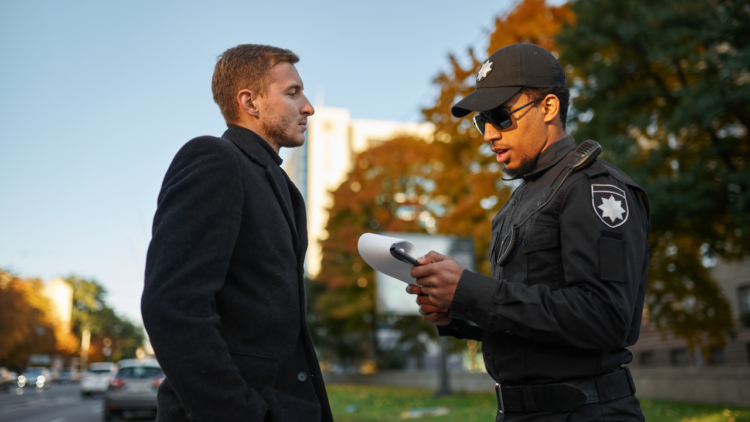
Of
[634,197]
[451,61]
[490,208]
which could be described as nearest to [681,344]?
[490,208]

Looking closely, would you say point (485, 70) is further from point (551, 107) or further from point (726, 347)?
point (726, 347)

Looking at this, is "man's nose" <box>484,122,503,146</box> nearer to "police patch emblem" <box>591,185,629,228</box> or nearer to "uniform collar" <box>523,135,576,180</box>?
"uniform collar" <box>523,135,576,180</box>

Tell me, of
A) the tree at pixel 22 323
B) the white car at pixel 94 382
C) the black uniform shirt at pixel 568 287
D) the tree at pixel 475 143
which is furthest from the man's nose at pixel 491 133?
the tree at pixel 22 323

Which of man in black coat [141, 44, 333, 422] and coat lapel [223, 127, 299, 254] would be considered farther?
coat lapel [223, 127, 299, 254]

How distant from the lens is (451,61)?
16.4 meters

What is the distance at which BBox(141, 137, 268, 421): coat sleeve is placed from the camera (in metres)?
1.74

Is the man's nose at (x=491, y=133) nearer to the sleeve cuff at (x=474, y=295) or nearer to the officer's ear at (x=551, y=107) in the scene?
the officer's ear at (x=551, y=107)

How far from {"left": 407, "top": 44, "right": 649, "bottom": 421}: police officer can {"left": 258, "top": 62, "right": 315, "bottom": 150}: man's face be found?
737 mm

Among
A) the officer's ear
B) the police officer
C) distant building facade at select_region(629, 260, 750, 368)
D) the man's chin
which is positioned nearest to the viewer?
the police officer

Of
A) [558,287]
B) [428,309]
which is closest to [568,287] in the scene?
[558,287]

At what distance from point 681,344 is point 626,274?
80.6 feet

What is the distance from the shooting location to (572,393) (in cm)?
192

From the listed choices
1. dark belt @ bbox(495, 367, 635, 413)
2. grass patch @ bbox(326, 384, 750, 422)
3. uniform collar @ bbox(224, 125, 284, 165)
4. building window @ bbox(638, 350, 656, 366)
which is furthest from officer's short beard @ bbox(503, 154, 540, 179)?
building window @ bbox(638, 350, 656, 366)

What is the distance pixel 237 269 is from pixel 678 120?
10641 mm
